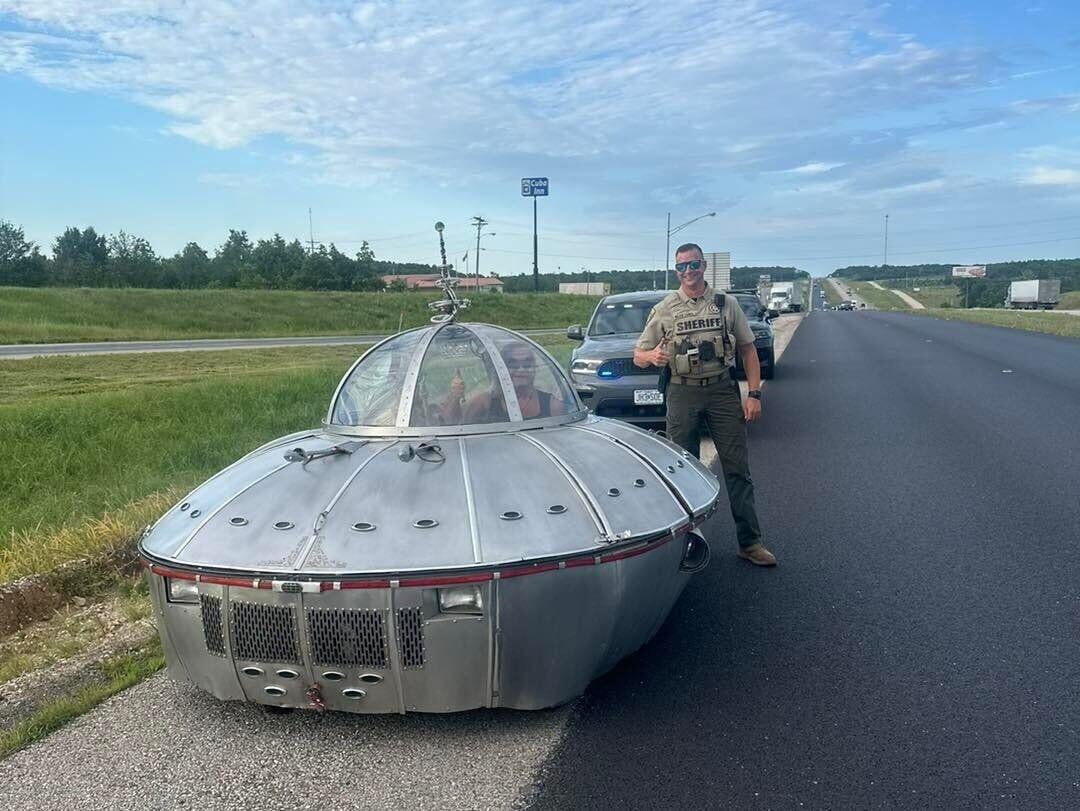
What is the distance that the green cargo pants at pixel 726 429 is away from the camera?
592cm

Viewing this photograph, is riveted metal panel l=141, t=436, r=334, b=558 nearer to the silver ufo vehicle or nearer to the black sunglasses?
the silver ufo vehicle

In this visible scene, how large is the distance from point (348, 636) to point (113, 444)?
9.13 metres

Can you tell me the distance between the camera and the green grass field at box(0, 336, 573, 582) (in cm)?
722

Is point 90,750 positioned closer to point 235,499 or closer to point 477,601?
point 235,499

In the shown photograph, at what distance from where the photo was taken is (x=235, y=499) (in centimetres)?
396

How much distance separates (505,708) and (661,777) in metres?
0.83

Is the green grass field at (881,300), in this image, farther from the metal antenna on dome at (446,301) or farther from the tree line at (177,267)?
the metal antenna on dome at (446,301)

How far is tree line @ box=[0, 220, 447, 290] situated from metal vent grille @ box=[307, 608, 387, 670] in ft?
229

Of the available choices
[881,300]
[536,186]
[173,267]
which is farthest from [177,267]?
[881,300]

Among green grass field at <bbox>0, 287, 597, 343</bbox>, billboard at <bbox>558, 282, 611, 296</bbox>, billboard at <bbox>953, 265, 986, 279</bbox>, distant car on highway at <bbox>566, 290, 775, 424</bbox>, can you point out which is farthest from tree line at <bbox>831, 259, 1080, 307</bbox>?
distant car on highway at <bbox>566, 290, 775, 424</bbox>

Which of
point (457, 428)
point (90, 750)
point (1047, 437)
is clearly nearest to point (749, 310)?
point (1047, 437)

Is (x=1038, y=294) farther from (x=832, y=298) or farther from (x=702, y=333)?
(x=702, y=333)

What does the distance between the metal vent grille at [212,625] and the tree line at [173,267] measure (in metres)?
69.7

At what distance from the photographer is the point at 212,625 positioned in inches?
142
